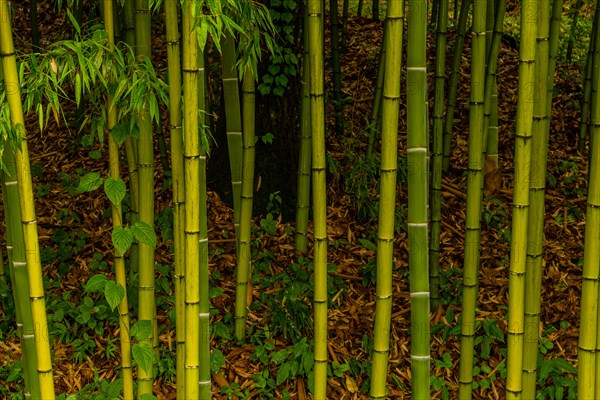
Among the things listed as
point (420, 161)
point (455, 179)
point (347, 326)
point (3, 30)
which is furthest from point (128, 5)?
point (455, 179)

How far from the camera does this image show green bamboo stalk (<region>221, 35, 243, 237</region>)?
126 inches

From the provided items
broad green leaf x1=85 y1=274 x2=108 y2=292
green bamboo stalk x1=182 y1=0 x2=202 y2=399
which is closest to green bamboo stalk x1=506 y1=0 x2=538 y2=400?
green bamboo stalk x1=182 y1=0 x2=202 y2=399

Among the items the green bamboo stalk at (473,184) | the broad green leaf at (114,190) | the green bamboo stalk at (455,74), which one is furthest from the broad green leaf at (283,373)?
the green bamboo stalk at (455,74)

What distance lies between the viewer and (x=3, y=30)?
6.64 feet

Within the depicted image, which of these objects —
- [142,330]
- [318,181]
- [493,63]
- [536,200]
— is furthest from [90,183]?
[493,63]

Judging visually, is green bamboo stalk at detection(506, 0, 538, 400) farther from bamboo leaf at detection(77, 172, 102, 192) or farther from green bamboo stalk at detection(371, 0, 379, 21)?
green bamboo stalk at detection(371, 0, 379, 21)

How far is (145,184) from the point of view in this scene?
2.56 meters

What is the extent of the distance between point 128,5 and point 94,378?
1.67 meters

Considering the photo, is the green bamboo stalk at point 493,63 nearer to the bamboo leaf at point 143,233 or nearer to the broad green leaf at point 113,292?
the bamboo leaf at point 143,233

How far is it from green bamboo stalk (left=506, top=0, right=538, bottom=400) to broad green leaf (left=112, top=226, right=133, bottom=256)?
1.24 m

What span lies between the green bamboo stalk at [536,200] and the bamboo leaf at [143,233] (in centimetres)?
131

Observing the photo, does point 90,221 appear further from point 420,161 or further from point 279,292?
point 420,161

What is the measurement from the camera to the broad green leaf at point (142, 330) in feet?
8.43

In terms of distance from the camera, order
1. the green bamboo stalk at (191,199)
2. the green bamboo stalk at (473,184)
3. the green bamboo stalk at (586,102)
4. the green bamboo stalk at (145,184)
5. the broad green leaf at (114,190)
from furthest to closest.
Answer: the green bamboo stalk at (586,102), the green bamboo stalk at (473,184), the green bamboo stalk at (145,184), the broad green leaf at (114,190), the green bamboo stalk at (191,199)
